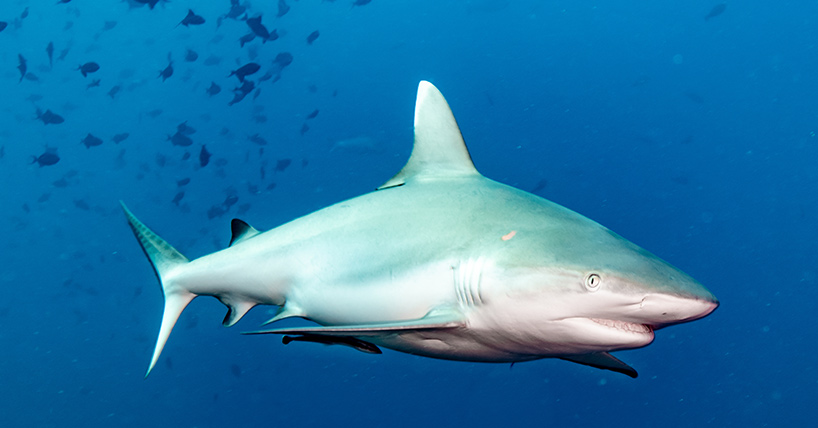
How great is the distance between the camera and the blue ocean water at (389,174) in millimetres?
28797

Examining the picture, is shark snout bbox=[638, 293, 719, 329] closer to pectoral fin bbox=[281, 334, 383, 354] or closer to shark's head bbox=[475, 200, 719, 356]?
shark's head bbox=[475, 200, 719, 356]

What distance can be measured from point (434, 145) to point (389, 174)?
2406 cm

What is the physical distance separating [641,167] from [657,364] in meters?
32.6

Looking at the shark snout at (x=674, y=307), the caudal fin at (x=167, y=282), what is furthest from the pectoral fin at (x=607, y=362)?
the caudal fin at (x=167, y=282)

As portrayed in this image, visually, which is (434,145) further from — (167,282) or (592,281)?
(167,282)

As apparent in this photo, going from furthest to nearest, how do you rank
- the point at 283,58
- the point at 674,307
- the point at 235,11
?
the point at 235,11
the point at 283,58
the point at 674,307

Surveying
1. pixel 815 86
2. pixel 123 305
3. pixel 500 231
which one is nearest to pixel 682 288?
pixel 500 231

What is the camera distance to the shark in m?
1.83

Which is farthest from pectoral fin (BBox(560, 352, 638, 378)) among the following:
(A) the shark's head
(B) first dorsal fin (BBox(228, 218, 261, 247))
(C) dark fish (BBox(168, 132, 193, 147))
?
(C) dark fish (BBox(168, 132, 193, 147))

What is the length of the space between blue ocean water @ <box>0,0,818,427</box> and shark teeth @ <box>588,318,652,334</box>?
32.6 feet

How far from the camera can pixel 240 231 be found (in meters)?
3.18

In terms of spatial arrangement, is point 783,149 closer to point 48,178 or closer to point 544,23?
point 544,23

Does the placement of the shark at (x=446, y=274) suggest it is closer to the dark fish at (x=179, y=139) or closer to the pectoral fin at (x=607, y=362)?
the pectoral fin at (x=607, y=362)

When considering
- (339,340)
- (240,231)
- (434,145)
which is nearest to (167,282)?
(240,231)
